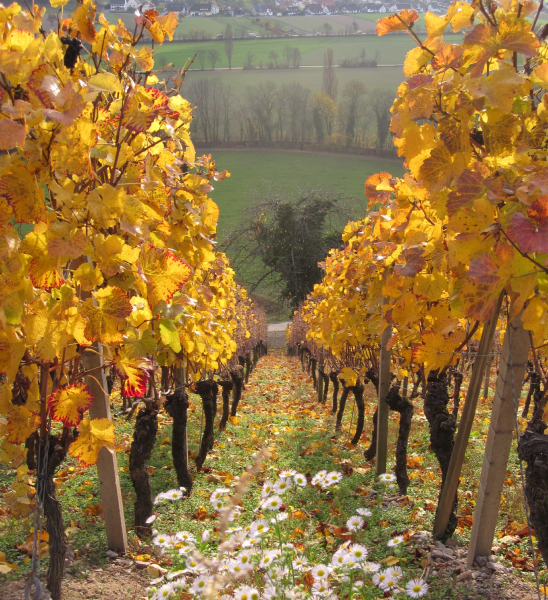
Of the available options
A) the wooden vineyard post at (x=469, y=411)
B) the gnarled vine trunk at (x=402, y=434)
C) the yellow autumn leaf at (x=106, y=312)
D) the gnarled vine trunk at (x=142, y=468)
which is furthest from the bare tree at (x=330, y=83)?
the yellow autumn leaf at (x=106, y=312)

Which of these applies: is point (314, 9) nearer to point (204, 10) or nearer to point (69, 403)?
point (204, 10)

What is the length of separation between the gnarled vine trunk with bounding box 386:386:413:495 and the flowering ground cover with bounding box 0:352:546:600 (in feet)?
0.37

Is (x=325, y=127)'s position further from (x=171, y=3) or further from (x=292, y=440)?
(x=292, y=440)

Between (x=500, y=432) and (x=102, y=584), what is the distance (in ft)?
7.03

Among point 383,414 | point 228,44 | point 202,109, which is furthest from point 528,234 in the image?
point 228,44

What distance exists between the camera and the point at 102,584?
97.7 inches

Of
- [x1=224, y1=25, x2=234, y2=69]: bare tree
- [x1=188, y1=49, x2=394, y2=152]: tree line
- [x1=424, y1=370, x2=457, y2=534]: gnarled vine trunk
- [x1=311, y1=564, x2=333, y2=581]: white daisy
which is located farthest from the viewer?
[x1=224, y1=25, x2=234, y2=69]: bare tree

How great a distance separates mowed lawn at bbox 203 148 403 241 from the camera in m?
35.4

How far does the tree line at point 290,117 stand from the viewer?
157 feet

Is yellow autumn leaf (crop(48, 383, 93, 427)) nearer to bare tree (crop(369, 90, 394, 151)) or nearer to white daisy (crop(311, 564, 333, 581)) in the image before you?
white daisy (crop(311, 564, 333, 581))

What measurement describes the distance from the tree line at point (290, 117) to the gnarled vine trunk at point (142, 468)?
1833 inches

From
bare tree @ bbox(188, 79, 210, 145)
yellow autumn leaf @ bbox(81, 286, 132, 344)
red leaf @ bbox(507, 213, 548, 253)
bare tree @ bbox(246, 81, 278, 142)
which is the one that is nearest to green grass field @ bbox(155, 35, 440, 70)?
bare tree @ bbox(188, 79, 210, 145)

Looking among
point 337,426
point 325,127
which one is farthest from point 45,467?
point 325,127

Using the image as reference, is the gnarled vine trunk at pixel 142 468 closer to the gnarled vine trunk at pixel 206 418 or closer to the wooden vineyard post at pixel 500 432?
the gnarled vine trunk at pixel 206 418
